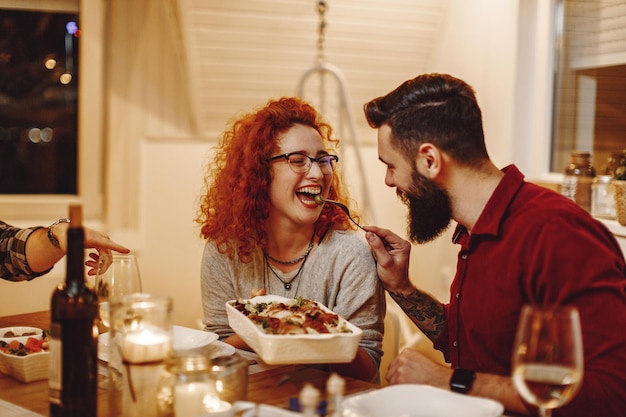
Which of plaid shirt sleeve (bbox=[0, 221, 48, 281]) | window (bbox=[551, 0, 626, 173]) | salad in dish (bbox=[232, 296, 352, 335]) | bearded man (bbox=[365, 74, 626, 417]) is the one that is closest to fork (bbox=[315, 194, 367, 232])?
bearded man (bbox=[365, 74, 626, 417])

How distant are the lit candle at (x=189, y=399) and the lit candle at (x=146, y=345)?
0.22 feet

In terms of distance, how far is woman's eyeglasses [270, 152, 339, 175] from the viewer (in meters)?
2.09

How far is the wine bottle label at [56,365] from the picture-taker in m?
1.20

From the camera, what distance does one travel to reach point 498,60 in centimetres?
347

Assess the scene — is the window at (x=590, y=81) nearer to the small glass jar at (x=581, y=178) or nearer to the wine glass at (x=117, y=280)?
the small glass jar at (x=581, y=178)

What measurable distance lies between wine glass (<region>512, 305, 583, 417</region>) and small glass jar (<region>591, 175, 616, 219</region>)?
1876mm

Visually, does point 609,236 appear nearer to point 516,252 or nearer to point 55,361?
point 516,252

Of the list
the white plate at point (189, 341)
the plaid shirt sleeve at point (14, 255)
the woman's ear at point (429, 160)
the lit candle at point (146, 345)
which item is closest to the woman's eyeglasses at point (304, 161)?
the woman's ear at point (429, 160)

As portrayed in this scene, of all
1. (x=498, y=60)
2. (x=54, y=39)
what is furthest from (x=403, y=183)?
(x=54, y=39)

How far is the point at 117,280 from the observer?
4.94 feet

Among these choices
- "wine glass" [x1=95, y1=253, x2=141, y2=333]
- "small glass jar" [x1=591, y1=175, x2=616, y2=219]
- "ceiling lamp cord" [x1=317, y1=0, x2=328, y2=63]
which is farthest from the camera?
"ceiling lamp cord" [x1=317, y1=0, x2=328, y2=63]

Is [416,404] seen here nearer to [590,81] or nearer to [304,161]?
[304,161]

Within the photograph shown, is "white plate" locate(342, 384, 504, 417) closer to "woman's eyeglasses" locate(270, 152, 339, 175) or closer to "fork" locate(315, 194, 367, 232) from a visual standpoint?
"fork" locate(315, 194, 367, 232)

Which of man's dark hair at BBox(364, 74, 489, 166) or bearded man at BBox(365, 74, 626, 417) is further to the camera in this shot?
man's dark hair at BBox(364, 74, 489, 166)
